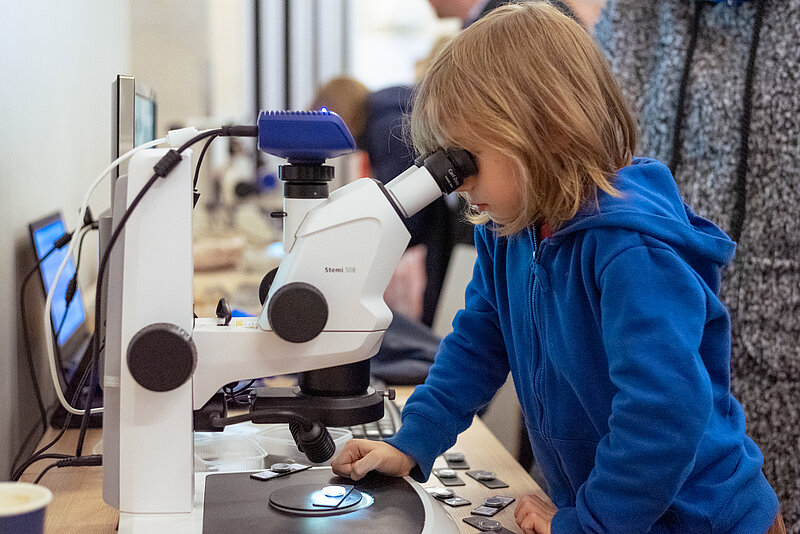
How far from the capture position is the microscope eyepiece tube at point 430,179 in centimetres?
77

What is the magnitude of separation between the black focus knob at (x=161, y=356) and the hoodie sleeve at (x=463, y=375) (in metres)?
0.30

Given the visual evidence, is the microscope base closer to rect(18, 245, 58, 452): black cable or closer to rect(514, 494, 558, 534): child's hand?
rect(514, 494, 558, 534): child's hand

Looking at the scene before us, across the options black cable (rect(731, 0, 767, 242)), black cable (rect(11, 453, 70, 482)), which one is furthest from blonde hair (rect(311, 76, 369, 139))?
black cable (rect(11, 453, 70, 482))

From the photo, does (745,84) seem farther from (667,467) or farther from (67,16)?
(67,16)

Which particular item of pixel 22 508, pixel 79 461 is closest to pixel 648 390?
pixel 22 508

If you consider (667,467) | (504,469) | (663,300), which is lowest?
(504,469)

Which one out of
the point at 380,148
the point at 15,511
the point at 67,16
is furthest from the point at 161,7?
the point at 15,511

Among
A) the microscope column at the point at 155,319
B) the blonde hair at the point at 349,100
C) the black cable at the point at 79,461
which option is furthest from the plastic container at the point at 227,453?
the blonde hair at the point at 349,100

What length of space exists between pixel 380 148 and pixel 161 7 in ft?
6.55

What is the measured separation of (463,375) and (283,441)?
0.92 ft

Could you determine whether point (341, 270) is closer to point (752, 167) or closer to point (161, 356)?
point (161, 356)

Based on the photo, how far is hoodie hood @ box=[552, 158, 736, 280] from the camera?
2.53 feet

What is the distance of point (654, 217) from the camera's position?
0.77 metres

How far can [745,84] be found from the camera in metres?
1.35
